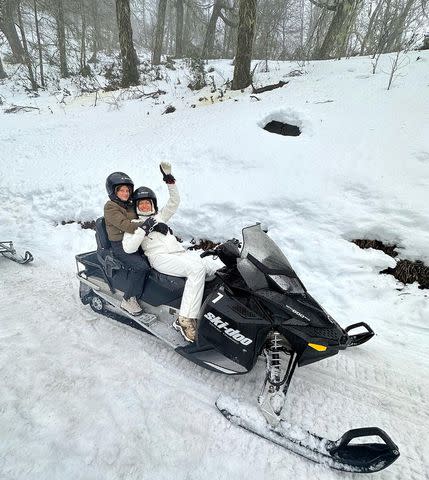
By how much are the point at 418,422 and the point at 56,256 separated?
15.7 feet

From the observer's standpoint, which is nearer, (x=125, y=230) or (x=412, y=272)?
(x=125, y=230)

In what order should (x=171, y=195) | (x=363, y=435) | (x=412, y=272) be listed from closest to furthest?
(x=363, y=435)
(x=171, y=195)
(x=412, y=272)

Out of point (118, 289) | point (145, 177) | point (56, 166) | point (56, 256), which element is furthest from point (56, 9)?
point (118, 289)

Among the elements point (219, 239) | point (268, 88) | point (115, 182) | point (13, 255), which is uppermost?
point (268, 88)

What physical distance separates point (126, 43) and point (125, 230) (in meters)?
9.55

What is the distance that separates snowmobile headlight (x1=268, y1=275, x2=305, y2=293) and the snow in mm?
925

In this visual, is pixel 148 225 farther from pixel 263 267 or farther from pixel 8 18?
pixel 8 18

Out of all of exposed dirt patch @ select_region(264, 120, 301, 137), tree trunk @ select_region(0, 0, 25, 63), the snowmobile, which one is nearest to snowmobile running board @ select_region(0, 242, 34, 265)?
the snowmobile

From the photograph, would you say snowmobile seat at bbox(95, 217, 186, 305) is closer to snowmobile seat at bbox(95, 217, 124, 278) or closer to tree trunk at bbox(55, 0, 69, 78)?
snowmobile seat at bbox(95, 217, 124, 278)

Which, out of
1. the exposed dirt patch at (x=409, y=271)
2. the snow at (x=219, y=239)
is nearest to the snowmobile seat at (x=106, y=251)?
the snow at (x=219, y=239)

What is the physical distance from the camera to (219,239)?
4.90 m

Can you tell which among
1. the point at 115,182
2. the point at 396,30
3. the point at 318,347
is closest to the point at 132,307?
the point at 115,182

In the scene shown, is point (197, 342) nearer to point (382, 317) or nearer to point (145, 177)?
point (382, 317)

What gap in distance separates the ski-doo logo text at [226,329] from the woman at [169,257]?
211 mm
